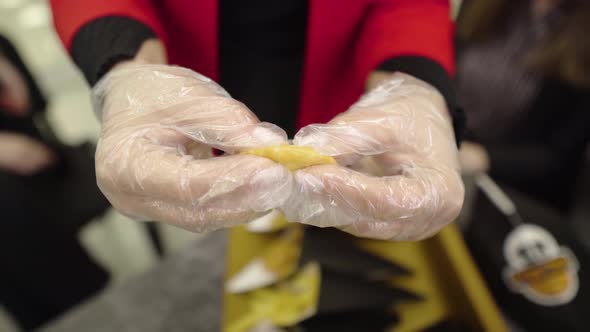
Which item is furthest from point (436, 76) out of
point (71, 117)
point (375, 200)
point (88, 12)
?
point (71, 117)

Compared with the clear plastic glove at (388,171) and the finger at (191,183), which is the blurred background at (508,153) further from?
the finger at (191,183)

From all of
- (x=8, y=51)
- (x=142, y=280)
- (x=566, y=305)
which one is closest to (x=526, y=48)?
(x=566, y=305)

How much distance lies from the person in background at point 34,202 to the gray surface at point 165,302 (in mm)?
142

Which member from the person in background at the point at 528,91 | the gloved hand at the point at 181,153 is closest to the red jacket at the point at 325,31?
the gloved hand at the point at 181,153

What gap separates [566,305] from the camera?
639mm

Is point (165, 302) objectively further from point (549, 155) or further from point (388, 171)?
point (549, 155)

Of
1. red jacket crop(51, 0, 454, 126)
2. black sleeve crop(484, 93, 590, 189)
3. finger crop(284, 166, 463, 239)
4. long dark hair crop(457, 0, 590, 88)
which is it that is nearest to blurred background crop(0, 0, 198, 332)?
red jacket crop(51, 0, 454, 126)

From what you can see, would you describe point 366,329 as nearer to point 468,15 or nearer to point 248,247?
point 248,247

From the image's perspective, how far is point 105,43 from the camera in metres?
0.40

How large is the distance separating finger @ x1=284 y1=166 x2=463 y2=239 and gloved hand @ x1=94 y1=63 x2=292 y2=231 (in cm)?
3

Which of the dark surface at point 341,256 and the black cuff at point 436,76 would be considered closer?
the black cuff at point 436,76

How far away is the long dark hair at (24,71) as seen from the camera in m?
0.80

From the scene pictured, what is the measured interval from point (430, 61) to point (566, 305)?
51 cm

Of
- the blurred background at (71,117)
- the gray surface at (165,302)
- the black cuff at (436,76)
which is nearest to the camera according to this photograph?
the black cuff at (436,76)
